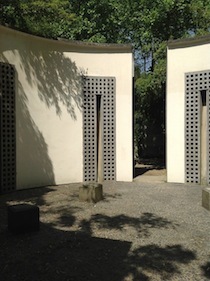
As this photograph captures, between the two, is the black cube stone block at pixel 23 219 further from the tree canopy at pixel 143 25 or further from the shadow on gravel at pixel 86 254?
the tree canopy at pixel 143 25

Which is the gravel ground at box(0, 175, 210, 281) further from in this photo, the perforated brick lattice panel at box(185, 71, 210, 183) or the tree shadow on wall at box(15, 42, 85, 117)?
the tree shadow on wall at box(15, 42, 85, 117)

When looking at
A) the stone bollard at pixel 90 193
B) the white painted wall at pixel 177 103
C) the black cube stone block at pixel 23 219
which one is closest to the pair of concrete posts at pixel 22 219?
the black cube stone block at pixel 23 219

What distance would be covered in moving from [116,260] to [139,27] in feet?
48.2

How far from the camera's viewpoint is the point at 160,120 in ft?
62.7

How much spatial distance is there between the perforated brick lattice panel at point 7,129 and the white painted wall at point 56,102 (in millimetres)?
182

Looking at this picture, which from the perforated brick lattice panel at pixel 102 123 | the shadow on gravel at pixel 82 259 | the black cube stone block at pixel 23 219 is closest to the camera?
the shadow on gravel at pixel 82 259

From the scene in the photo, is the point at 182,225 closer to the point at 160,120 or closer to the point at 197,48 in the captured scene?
the point at 197,48

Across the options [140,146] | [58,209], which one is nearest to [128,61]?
[58,209]

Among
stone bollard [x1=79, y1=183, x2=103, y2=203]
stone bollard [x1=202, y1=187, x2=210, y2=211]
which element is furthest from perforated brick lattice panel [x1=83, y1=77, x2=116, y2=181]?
stone bollard [x1=202, y1=187, x2=210, y2=211]

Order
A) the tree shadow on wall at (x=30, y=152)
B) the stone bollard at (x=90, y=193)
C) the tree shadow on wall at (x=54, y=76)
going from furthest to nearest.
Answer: the tree shadow on wall at (x=54, y=76) → the tree shadow on wall at (x=30, y=152) → the stone bollard at (x=90, y=193)

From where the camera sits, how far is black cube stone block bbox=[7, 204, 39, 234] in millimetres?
5062

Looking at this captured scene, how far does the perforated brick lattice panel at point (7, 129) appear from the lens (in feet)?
27.9

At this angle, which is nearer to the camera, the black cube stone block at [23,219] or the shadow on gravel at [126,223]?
the black cube stone block at [23,219]

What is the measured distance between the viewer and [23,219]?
5102mm
